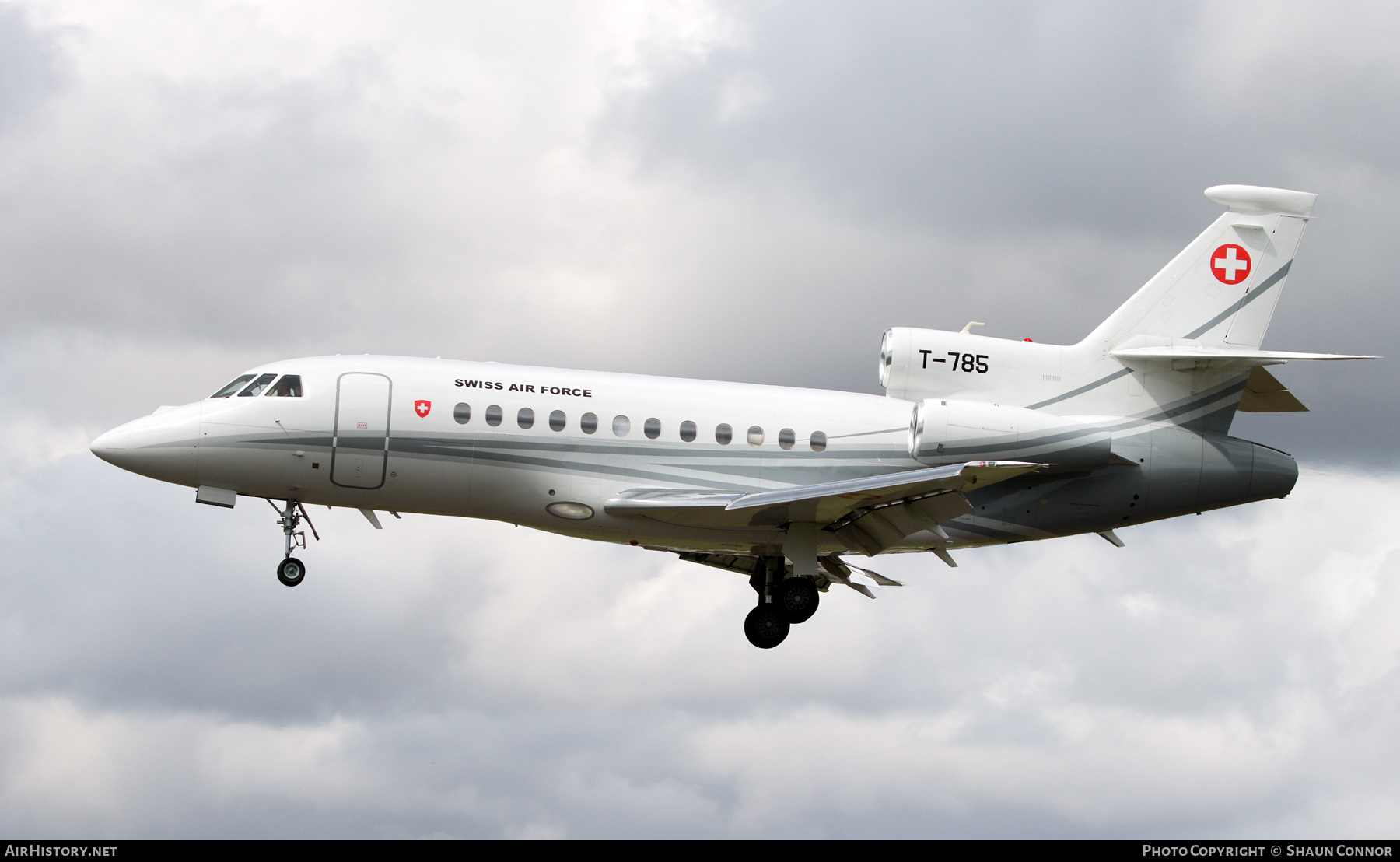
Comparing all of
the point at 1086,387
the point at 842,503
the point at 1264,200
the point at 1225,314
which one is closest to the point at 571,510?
the point at 842,503

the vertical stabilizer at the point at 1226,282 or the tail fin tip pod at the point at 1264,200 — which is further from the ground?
the tail fin tip pod at the point at 1264,200

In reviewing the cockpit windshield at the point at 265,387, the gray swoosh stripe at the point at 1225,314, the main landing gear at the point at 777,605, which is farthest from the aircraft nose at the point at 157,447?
the gray swoosh stripe at the point at 1225,314

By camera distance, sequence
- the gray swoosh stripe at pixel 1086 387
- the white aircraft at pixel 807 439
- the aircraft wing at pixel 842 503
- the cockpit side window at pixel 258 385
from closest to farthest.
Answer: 1. the aircraft wing at pixel 842 503
2. the white aircraft at pixel 807 439
3. the cockpit side window at pixel 258 385
4. the gray swoosh stripe at pixel 1086 387

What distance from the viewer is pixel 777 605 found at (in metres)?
29.8

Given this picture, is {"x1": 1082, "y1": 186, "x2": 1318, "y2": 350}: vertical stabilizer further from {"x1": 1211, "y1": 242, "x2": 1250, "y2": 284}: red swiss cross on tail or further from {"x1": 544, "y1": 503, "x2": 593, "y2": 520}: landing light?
Result: {"x1": 544, "y1": 503, "x2": 593, "y2": 520}: landing light

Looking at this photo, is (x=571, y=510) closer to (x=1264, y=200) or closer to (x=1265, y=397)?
(x=1265, y=397)

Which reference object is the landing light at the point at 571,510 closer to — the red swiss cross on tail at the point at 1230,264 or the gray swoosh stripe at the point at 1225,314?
the gray swoosh stripe at the point at 1225,314

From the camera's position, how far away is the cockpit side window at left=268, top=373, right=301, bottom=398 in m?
26.8

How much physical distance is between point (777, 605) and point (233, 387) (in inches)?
455

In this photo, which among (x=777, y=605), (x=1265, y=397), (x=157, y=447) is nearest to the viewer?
(x=157, y=447)

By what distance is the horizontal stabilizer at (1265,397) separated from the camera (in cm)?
2830

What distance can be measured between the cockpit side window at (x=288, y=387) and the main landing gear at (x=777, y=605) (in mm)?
9963

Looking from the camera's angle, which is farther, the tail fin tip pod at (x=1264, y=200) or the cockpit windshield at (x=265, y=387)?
the tail fin tip pod at (x=1264, y=200)

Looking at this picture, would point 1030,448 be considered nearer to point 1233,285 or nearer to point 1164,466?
point 1164,466
